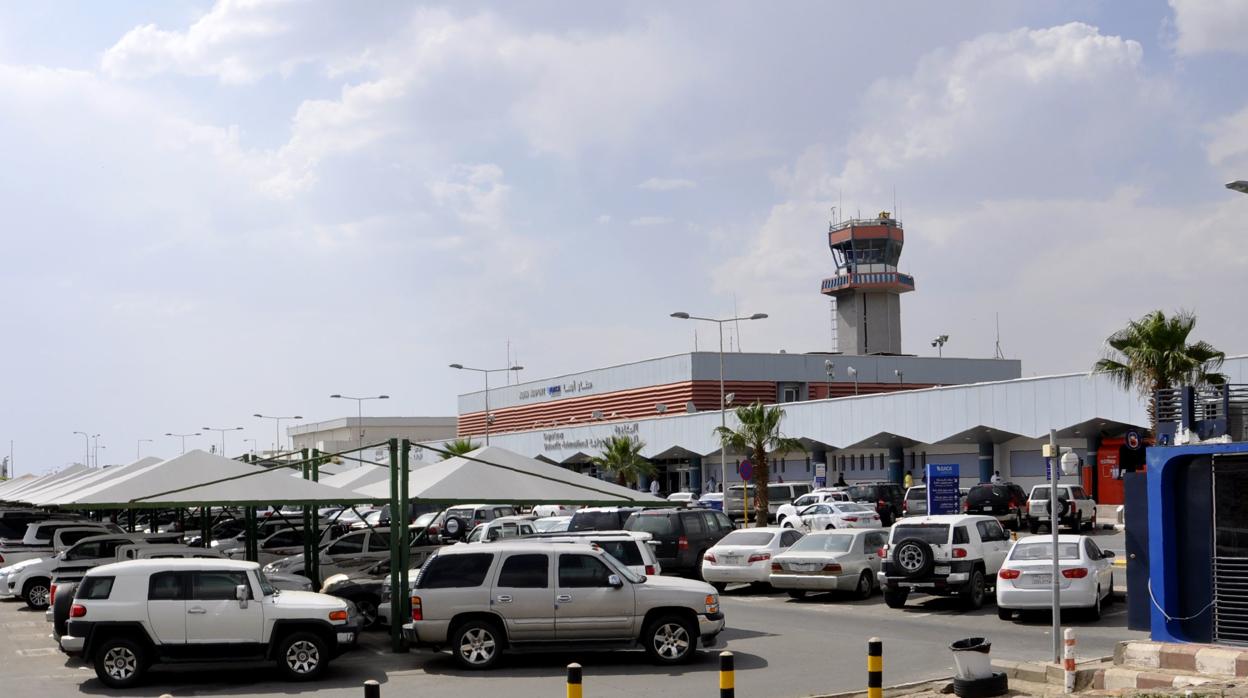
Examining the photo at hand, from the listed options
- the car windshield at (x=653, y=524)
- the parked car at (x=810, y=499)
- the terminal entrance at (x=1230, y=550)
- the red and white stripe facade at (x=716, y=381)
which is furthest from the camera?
the red and white stripe facade at (x=716, y=381)

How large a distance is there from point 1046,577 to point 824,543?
6.16 meters

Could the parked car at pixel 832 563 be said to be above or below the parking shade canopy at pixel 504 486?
below

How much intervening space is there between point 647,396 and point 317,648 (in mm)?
65723

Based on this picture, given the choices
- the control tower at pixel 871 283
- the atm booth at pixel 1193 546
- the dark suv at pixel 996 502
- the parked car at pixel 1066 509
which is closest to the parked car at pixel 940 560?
the atm booth at pixel 1193 546

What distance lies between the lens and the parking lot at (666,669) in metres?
15.5

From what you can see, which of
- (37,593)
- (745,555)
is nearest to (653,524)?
(745,555)

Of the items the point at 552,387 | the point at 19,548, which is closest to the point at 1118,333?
the point at 19,548

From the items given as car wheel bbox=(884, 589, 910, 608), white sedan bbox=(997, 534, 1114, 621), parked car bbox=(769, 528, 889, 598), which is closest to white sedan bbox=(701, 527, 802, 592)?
parked car bbox=(769, 528, 889, 598)

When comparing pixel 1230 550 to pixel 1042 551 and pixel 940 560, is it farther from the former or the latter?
pixel 940 560

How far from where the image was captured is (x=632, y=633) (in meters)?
16.8

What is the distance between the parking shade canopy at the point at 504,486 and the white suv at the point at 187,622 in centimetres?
414

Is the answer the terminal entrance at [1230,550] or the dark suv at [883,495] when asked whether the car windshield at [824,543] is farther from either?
the dark suv at [883,495]

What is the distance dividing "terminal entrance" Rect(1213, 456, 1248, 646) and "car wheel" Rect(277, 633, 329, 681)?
10.7 meters

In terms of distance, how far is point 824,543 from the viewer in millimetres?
25875
